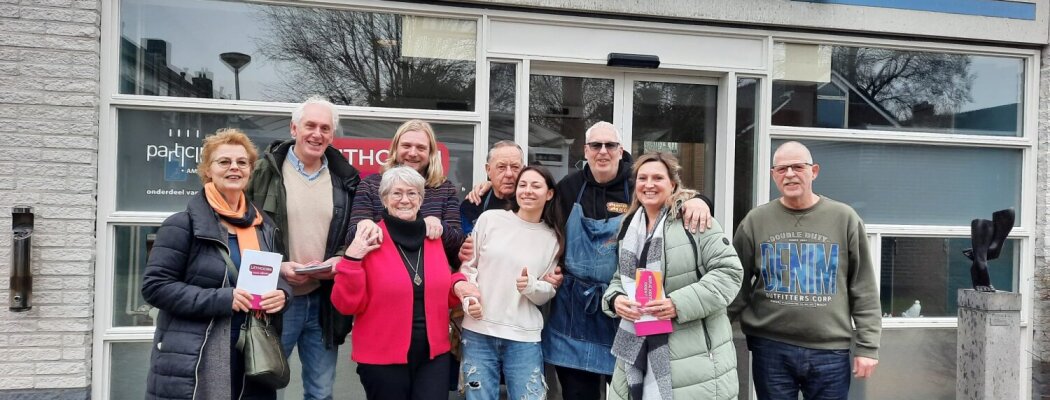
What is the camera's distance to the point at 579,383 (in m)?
3.52

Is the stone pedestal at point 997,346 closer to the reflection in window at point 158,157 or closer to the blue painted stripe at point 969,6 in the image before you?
the blue painted stripe at point 969,6

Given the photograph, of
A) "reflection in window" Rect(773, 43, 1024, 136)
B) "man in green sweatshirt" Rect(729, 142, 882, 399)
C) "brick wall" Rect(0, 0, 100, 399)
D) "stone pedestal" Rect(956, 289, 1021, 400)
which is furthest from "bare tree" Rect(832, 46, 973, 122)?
"brick wall" Rect(0, 0, 100, 399)

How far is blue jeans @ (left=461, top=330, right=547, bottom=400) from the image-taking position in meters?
3.32

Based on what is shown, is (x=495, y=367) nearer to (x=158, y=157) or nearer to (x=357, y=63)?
(x=357, y=63)

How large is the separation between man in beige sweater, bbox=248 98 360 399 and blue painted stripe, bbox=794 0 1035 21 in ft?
12.1

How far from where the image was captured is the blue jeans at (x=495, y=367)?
131 inches

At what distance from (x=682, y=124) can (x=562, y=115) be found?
0.91 m

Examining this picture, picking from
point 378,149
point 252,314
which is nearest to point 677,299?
point 252,314

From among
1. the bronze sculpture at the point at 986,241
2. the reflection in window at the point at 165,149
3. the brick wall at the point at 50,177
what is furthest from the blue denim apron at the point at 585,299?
the brick wall at the point at 50,177

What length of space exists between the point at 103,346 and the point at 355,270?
225 cm

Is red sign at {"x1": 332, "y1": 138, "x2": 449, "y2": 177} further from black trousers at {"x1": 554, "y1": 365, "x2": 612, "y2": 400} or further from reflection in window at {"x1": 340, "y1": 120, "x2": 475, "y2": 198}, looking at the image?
black trousers at {"x1": 554, "y1": 365, "x2": 612, "y2": 400}

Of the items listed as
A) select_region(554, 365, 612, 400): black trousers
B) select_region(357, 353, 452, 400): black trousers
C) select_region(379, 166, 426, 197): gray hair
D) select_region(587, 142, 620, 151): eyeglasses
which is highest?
select_region(587, 142, 620, 151): eyeglasses

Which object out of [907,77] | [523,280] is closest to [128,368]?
[523,280]

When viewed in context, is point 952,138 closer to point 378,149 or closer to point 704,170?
point 704,170
